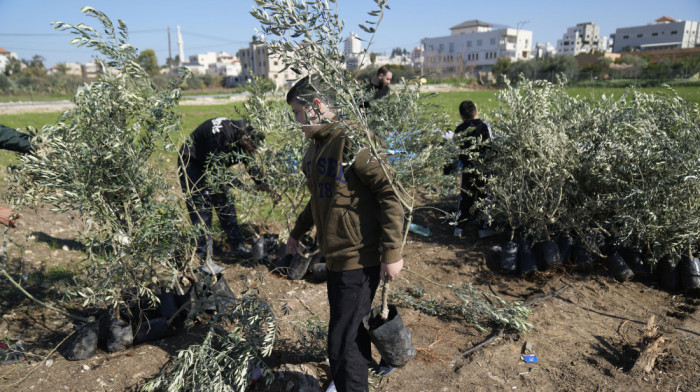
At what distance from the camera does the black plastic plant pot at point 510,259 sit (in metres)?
4.46

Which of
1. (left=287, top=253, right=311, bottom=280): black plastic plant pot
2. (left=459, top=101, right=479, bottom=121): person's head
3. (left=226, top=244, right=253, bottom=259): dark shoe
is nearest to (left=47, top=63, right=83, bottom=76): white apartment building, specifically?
(left=226, top=244, right=253, bottom=259): dark shoe

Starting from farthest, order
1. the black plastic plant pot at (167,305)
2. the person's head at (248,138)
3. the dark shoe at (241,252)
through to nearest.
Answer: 1. the dark shoe at (241,252)
2. the person's head at (248,138)
3. the black plastic plant pot at (167,305)

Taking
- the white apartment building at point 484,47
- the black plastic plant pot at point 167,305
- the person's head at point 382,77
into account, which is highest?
the white apartment building at point 484,47

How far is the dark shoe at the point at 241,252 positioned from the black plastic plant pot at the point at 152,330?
165 centimetres

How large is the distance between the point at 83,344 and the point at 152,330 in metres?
0.45

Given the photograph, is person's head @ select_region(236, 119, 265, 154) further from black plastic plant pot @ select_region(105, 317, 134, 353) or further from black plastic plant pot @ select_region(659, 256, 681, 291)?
black plastic plant pot @ select_region(659, 256, 681, 291)

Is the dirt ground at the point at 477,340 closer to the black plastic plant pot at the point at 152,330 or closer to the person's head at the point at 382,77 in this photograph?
the black plastic plant pot at the point at 152,330

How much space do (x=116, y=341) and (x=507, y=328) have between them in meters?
2.99

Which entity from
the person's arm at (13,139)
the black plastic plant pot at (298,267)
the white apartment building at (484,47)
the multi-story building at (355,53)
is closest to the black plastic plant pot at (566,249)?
the black plastic plant pot at (298,267)

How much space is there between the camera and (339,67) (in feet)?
7.03

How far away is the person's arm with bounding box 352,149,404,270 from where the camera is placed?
211cm

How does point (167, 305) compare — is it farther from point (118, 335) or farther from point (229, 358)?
point (229, 358)

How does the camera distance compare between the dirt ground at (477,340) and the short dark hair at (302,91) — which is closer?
the short dark hair at (302,91)

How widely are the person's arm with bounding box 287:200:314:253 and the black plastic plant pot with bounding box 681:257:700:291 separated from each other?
356cm
